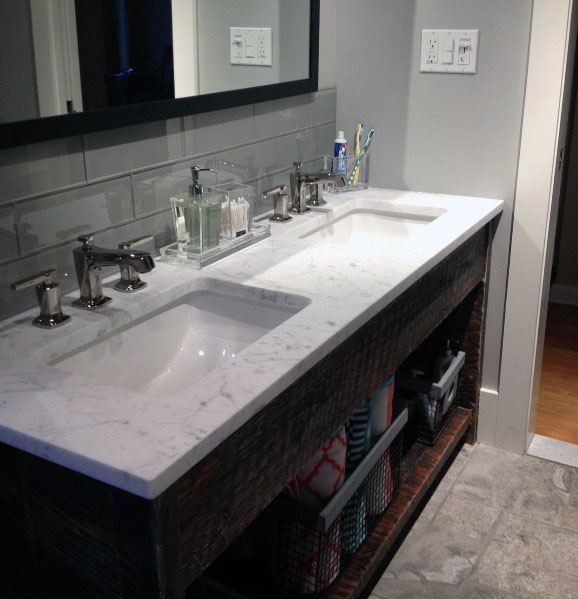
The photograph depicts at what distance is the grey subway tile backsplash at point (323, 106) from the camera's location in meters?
2.27

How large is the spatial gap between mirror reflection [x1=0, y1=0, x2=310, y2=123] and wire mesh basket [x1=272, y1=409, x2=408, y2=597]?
865 mm

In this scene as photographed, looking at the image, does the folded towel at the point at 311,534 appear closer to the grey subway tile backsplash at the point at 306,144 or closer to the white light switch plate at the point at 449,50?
the grey subway tile backsplash at the point at 306,144

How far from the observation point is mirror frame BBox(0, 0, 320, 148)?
1.32 meters

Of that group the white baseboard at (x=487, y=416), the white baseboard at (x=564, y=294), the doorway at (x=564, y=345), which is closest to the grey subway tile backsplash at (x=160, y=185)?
the white baseboard at (x=487, y=416)

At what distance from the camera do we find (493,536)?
82.4 inches

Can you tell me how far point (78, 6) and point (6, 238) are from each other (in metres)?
0.43

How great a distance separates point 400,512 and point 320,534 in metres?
0.44

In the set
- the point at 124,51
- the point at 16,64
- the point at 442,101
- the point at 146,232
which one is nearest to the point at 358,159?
the point at 442,101

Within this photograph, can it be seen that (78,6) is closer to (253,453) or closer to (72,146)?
(72,146)

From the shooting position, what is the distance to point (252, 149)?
6.55ft

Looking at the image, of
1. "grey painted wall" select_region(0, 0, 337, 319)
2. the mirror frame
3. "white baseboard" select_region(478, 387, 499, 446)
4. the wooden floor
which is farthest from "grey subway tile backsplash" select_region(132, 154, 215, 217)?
the wooden floor

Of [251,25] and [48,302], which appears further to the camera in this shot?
[251,25]

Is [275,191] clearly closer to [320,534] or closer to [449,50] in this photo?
[449,50]

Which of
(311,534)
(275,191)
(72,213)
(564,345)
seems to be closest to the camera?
(72,213)
